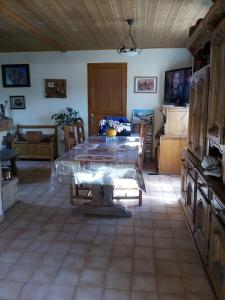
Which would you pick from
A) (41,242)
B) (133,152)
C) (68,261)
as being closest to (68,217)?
(41,242)

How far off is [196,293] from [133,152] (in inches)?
58.6

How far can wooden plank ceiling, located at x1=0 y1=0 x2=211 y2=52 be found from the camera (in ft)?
9.91

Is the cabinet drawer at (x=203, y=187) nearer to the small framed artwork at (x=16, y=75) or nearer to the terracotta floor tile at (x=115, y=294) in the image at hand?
the terracotta floor tile at (x=115, y=294)

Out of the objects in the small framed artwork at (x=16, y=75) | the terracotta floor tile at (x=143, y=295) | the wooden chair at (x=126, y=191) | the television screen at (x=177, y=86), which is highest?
the small framed artwork at (x=16, y=75)

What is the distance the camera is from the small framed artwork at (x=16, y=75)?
5.83m

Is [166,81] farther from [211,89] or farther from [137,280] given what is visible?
[137,280]

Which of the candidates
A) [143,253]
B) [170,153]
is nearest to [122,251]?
[143,253]

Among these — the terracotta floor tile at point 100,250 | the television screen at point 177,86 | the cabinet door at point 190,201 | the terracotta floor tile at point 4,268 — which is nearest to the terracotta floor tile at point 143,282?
the terracotta floor tile at point 100,250

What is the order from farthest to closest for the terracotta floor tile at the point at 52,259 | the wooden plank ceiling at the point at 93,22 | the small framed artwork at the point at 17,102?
the small framed artwork at the point at 17,102, the wooden plank ceiling at the point at 93,22, the terracotta floor tile at the point at 52,259

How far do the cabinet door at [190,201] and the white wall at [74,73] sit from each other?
3115 millimetres

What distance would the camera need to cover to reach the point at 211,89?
81.4 inches

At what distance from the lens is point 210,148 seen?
227 centimetres

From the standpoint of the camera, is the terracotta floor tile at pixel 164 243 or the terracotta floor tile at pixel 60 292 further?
the terracotta floor tile at pixel 164 243

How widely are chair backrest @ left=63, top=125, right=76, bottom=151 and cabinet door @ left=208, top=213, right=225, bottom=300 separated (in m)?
2.10
